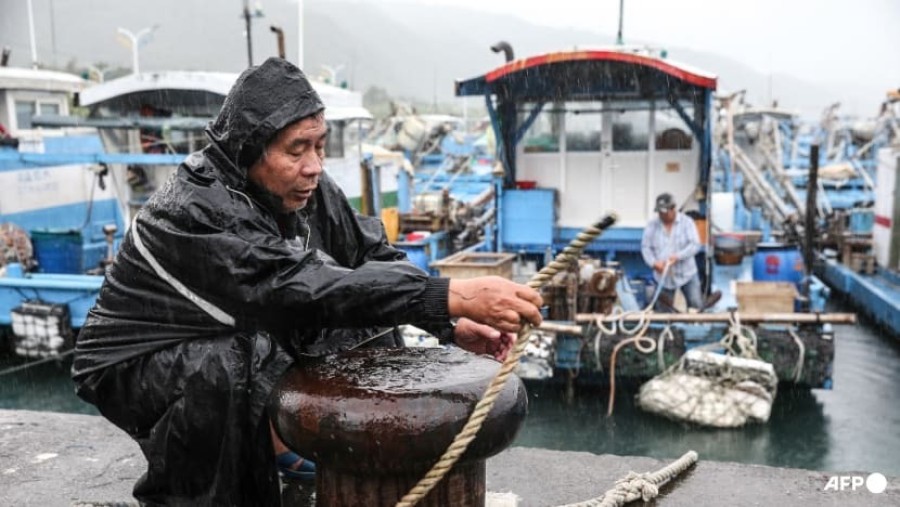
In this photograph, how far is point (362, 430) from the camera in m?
1.97

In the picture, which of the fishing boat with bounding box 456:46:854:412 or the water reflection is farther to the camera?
the fishing boat with bounding box 456:46:854:412

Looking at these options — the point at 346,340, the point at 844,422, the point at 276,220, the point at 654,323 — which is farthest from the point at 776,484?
the point at 844,422

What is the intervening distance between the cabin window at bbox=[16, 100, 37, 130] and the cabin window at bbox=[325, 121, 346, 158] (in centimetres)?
542

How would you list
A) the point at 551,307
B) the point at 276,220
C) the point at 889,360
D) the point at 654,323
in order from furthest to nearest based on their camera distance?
the point at 889,360, the point at 551,307, the point at 654,323, the point at 276,220

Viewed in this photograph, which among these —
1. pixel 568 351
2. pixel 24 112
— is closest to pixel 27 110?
pixel 24 112

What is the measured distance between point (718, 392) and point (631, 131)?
4.55 m

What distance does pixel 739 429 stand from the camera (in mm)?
8609

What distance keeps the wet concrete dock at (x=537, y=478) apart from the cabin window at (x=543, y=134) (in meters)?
8.96

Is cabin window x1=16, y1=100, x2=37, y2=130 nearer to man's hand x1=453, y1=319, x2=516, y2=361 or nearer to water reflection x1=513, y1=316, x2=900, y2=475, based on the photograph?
water reflection x1=513, y1=316, x2=900, y2=475

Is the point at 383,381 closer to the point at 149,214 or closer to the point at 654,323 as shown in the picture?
the point at 149,214

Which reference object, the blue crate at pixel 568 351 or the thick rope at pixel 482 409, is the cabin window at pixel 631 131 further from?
the thick rope at pixel 482 409

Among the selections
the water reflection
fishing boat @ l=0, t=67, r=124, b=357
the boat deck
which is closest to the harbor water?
the water reflection

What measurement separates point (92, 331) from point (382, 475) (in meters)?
1.01

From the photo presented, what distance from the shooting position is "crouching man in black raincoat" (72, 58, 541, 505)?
6.67ft
